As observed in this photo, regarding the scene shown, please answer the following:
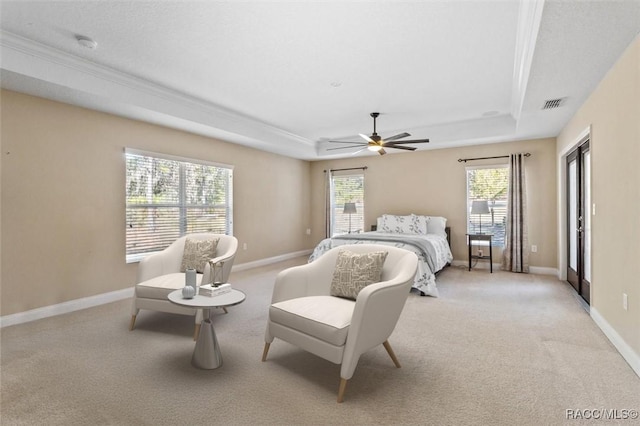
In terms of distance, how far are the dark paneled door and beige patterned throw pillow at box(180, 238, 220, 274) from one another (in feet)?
14.4

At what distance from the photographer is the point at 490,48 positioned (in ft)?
10.3

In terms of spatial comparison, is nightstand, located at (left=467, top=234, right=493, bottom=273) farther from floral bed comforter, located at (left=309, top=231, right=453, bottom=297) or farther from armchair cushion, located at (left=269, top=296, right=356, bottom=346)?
armchair cushion, located at (left=269, top=296, right=356, bottom=346)

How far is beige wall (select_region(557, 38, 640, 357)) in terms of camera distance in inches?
97.1

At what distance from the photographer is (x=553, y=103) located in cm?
394

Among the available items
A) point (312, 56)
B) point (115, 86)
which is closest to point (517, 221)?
point (312, 56)

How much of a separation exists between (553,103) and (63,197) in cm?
589

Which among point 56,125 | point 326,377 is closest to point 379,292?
point 326,377

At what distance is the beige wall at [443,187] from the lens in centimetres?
580

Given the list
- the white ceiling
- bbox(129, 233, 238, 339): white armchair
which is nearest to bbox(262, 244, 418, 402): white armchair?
bbox(129, 233, 238, 339): white armchair

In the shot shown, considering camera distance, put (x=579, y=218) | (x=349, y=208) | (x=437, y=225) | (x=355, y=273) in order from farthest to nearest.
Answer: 1. (x=349, y=208)
2. (x=437, y=225)
3. (x=579, y=218)
4. (x=355, y=273)

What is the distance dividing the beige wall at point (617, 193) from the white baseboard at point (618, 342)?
0.13 ft

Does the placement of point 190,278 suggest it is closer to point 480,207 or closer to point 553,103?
point 553,103

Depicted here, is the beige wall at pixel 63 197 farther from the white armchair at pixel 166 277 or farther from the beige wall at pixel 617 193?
the beige wall at pixel 617 193

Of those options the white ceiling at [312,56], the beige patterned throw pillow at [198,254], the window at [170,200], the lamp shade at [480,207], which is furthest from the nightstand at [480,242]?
the beige patterned throw pillow at [198,254]
